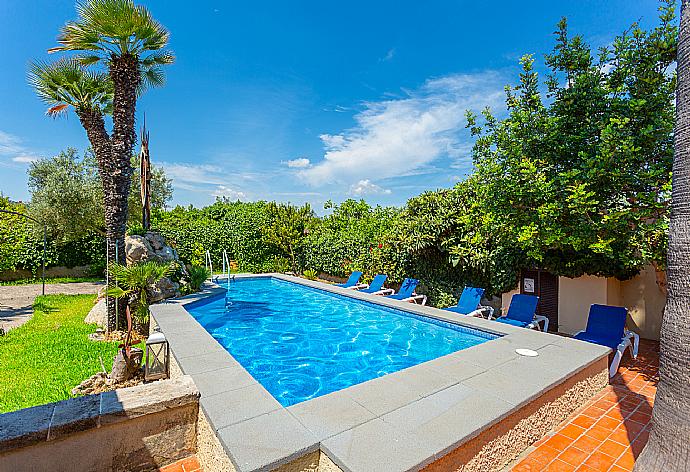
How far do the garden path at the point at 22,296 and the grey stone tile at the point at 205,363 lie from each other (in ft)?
25.6

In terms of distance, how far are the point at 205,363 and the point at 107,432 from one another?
1.54 meters

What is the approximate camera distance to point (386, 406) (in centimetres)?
347

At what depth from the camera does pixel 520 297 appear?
320 inches

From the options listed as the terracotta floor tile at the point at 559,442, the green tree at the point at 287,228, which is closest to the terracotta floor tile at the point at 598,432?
the terracotta floor tile at the point at 559,442

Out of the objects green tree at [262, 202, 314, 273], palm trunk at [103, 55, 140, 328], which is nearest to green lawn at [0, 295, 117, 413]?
palm trunk at [103, 55, 140, 328]

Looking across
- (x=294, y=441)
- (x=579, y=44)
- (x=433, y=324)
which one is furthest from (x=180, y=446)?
(x=579, y=44)

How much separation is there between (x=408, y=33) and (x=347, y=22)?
8.96 ft

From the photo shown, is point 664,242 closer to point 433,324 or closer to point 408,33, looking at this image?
point 433,324

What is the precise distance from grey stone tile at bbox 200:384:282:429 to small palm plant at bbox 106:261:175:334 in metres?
5.66

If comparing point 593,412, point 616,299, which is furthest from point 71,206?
point 616,299

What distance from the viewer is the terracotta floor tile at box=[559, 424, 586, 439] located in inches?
155

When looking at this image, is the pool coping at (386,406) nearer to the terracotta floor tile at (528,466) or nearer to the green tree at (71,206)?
the terracotta floor tile at (528,466)

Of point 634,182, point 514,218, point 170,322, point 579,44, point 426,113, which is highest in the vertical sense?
point 426,113

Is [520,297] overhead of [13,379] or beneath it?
overhead
